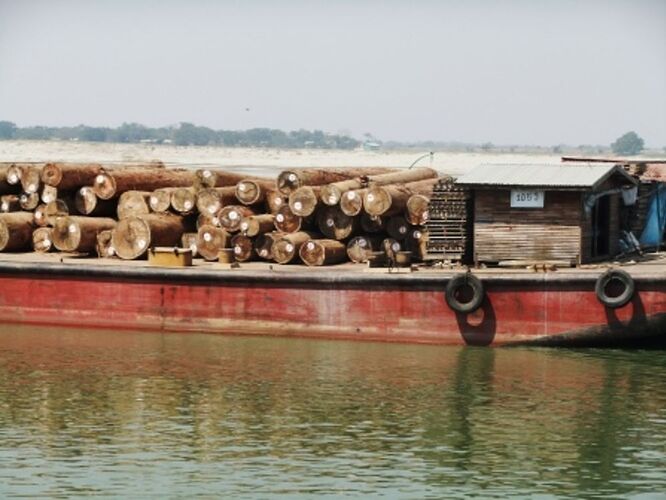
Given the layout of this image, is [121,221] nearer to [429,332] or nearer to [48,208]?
[48,208]

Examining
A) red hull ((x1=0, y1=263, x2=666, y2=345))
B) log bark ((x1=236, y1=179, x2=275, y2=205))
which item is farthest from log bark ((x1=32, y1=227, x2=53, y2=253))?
log bark ((x1=236, y1=179, x2=275, y2=205))

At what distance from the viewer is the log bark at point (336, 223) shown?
29.6 metres

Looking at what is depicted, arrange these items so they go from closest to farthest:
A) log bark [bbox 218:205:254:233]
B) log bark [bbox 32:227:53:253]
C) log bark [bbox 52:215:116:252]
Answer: log bark [bbox 218:205:254:233]
log bark [bbox 52:215:116:252]
log bark [bbox 32:227:53:253]

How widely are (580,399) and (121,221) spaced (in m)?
11.4

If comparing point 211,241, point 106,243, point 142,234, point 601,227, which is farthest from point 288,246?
point 601,227

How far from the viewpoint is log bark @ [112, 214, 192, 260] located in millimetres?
30062

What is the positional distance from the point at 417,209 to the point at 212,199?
4150 millimetres

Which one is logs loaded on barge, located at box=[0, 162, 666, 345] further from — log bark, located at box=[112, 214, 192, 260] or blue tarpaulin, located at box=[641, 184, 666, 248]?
blue tarpaulin, located at box=[641, 184, 666, 248]

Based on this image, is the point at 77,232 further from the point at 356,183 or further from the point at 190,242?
the point at 356,183

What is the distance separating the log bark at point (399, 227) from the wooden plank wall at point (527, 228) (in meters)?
2.08

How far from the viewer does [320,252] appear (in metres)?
29.1

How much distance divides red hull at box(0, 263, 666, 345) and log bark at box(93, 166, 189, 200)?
8.32ft

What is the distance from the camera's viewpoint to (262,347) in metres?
27.1

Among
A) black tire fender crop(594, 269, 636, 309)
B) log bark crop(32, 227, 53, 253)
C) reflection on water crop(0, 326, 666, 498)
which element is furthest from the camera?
log bark crop(32, 227, 53, 253)
